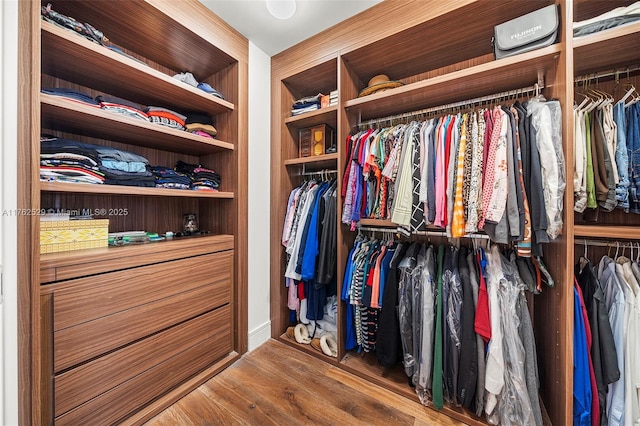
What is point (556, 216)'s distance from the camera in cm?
105

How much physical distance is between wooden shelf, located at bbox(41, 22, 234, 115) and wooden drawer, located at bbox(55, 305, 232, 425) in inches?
55.4

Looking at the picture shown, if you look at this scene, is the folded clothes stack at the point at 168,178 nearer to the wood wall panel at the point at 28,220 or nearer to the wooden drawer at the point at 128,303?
the wooden drawer at the point at 128,303

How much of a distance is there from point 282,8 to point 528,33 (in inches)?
51.9

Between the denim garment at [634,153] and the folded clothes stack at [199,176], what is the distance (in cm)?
225

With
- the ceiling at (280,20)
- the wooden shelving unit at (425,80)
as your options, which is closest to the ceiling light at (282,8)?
the ceiling at (280,20)

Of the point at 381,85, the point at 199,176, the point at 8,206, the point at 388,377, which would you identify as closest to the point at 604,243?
the point at 388,377

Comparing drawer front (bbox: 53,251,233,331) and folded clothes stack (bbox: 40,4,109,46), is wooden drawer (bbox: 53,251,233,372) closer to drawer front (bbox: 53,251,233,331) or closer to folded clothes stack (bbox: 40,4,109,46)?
drawer front (bbox: 53,251,233,331)

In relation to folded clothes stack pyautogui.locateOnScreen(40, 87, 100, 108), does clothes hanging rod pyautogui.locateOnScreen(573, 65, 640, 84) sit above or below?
above

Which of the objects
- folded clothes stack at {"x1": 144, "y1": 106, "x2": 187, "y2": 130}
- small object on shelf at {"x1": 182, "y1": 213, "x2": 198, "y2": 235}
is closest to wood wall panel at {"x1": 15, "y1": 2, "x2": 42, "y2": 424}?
folded clothes stack at {"x1": 144, "y1": 106, "x2": 187, "y2": 130}

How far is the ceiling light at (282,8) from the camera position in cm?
143

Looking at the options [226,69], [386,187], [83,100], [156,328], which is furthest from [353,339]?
[226,69]

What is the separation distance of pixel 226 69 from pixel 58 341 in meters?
1.82

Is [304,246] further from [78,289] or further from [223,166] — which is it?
[78,289]

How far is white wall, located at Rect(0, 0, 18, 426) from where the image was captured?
840 millimetres
